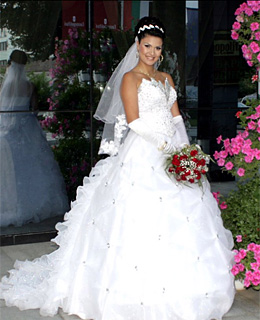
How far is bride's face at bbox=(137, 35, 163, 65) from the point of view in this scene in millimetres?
4793

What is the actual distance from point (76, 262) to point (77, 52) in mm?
3459

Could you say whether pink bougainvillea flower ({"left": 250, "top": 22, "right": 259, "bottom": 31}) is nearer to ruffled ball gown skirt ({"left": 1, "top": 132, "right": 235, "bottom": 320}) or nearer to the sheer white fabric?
the sheer white fabric

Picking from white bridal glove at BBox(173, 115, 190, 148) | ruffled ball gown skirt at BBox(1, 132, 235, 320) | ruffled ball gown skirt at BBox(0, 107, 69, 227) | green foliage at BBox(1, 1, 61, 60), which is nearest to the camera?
ruffled ball gown skirt at BBox(1, 132, 235, 320)

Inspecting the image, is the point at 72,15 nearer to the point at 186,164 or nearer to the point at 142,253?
the point at 186,164

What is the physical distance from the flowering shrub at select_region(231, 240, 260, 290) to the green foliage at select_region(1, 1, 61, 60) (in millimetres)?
3678

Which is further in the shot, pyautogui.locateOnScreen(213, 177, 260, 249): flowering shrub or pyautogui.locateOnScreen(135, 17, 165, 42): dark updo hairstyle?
pyautogui.locateOnScreen(213, 177, 260, 249): flowering shrub

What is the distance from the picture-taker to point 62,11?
7.36 m

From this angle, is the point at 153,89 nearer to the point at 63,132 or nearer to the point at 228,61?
the point at 63,132

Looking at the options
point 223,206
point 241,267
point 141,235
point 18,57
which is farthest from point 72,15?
point 241,267

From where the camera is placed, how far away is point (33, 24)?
284 inches

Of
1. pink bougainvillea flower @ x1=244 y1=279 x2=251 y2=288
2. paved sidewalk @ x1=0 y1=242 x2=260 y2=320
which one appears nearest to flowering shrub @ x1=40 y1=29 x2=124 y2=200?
paved sidewalk @ x1=0 y1=242 x2=260 y2=320

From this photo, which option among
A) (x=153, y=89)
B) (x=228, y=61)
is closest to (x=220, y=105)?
(x=228, y=61)

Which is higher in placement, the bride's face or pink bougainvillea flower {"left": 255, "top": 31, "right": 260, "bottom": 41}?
pink bougainvillea flower {"left": 255, "top": 31, "right": 260, "bottom": 41}

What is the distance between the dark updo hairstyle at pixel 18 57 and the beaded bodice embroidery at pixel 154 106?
2832 mm
